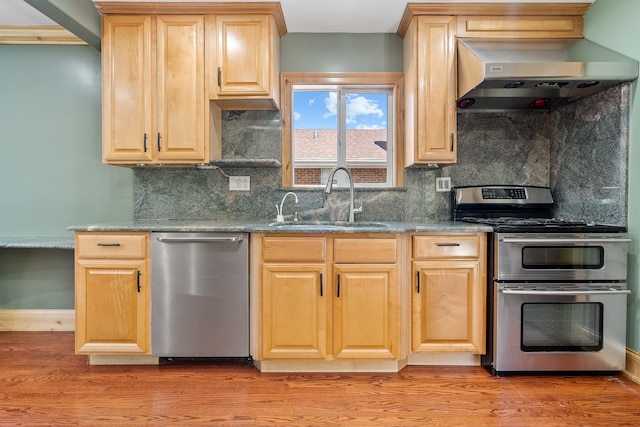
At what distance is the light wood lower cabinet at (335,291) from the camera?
6.80ft

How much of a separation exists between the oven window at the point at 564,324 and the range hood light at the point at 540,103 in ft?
4.51

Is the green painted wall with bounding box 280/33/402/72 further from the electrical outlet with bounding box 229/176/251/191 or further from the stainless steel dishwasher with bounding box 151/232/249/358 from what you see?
the stainless steel dishwasher with bounding box 151/232/249/358

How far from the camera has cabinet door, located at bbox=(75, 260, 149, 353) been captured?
2.11 m

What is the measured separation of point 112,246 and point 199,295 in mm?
590

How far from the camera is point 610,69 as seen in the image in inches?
80.1

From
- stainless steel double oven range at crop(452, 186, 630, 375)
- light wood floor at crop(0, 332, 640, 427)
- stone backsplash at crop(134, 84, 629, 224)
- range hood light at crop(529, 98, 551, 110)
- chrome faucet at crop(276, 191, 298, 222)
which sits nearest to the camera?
light wood floor at crop(0, 332, 640, 427)

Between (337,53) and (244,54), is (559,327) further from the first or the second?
(244,54)

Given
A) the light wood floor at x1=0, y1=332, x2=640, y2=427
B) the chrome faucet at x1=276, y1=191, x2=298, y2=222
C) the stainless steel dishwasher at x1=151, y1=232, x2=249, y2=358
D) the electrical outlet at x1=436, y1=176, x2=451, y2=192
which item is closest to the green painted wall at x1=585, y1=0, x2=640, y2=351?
the light wood floor at x1=0, y1=332, x2=640, y2=427

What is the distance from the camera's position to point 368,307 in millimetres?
2074

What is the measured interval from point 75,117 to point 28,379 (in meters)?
1.87

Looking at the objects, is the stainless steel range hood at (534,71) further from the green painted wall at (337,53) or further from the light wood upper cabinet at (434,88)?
the green painted wall at (337,53)

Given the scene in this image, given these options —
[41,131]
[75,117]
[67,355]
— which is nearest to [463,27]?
[75,117]

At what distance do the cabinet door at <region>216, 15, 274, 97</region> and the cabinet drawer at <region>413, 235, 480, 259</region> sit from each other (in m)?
1.40

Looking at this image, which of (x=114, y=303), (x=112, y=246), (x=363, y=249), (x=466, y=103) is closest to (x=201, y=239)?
(x=112, y=246)
